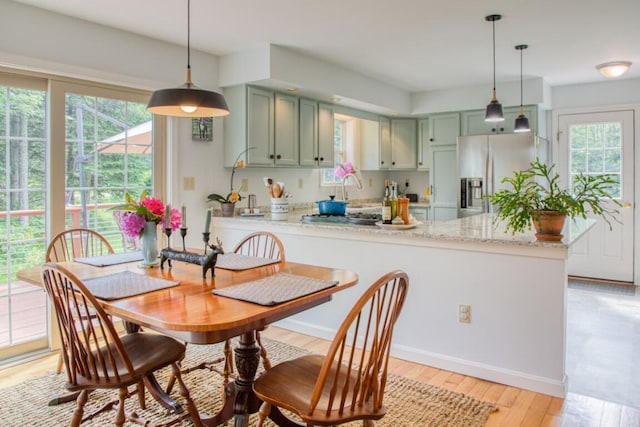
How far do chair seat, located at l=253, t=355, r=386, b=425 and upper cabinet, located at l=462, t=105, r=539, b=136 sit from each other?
4.31 metres

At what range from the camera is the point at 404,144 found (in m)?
6.31

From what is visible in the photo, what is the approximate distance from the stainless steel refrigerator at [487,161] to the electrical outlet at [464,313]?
2512 millimetres

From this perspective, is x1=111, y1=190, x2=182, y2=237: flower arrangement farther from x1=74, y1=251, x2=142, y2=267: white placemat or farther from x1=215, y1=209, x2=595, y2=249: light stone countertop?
x1=215, y1=209, x2=595, y2=249: light stone countertop

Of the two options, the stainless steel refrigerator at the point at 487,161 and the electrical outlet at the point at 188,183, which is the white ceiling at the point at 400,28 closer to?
the stainless steel refrigerator at the point at 487,161

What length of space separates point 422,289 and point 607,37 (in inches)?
102

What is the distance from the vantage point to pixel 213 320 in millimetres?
1521

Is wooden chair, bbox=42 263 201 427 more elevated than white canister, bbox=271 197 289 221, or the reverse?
white canister, bbox=271 197 289 221

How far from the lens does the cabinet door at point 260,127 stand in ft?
13.3

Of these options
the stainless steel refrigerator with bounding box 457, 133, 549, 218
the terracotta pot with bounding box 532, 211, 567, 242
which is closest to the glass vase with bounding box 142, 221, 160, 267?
the terracotta pot with bounding box 532, 211, 567, 242

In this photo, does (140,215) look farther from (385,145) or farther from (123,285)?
(385,145)

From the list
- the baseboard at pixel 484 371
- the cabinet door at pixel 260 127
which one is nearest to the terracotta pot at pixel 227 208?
the cabinet door at pixel 260 127

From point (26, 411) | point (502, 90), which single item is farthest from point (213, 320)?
point (502, 90)

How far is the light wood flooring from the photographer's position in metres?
2.29

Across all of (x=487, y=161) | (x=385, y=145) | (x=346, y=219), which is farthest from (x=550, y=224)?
(x=385, y=145)
